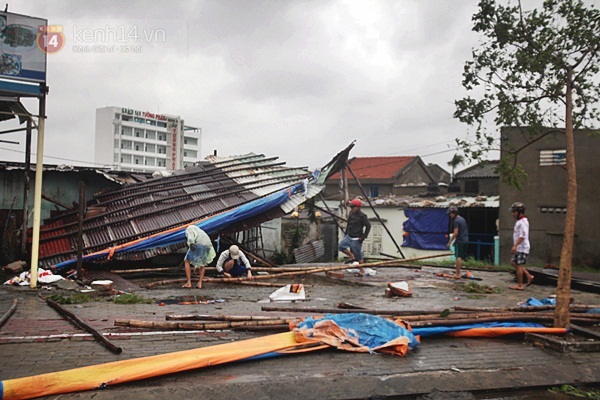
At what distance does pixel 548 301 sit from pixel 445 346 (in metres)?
3.33

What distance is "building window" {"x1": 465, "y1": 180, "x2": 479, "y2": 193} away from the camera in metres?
31.8

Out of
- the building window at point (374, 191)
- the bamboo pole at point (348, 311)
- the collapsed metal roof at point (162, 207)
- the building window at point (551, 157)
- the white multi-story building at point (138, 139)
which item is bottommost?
the bamboo pole at point (348, 311)

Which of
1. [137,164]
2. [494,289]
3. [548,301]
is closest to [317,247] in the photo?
[494,289]

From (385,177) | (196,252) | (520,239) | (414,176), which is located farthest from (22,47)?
(414,176)

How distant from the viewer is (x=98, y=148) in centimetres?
8194

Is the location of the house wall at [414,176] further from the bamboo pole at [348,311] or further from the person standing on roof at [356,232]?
the bamboo pole at [348,311]

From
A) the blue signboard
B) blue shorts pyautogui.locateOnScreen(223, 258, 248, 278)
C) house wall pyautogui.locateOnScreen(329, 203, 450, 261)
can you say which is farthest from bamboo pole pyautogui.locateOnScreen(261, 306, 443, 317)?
house wall pyautogui.locateOnScreen(329, 203, 450, 261)

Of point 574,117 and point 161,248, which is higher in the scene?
point 574,117

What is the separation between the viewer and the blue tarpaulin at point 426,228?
2438 centimetres

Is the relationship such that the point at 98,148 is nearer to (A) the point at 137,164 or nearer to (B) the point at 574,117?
(A) the point at 137,164

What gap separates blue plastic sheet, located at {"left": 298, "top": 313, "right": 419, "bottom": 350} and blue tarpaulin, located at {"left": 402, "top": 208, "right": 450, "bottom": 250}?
762 inches

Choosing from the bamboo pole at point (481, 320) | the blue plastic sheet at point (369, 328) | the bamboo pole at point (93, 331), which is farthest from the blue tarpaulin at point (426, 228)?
the bamboo pole at point (93, 331)

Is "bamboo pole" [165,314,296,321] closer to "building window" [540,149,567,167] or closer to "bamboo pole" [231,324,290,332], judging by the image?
"bamboo pole" [231,324,290,332]

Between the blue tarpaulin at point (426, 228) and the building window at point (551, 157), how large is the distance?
5142 millimetres
